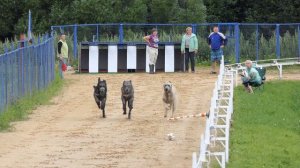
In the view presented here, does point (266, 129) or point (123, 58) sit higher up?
point (123, 58)

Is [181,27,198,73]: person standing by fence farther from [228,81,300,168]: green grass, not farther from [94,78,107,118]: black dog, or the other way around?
[94,78,107,118]: black dog

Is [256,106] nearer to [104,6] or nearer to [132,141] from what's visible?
[132,141]

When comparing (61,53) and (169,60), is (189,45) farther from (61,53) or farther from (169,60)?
(61,53)

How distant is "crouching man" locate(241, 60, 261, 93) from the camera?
28.0 metres

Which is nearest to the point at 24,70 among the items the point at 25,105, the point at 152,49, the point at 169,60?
the point at 25,105

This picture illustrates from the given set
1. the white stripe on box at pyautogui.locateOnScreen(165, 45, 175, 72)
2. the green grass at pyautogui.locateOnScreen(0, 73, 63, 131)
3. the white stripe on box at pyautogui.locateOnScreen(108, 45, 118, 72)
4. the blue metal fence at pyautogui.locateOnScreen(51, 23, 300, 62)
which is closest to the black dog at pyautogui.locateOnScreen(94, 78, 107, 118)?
the green grass at pyautogui.locateOnScreen(0, 73, 63, 131)

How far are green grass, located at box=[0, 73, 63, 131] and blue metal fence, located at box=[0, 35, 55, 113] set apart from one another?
0.15 meters

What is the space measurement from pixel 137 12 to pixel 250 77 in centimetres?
2447

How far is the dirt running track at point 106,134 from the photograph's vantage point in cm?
1639

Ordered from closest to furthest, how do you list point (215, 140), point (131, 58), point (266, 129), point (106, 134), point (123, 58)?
point (215, 140), point (106, 134), point (266, 129), point (131, 58), point (123, 58)

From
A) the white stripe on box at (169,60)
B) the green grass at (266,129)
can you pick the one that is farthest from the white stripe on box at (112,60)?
the green grass at (266,129)

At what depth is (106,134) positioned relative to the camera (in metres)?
19.8

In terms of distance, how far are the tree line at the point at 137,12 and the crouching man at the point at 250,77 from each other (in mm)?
22950

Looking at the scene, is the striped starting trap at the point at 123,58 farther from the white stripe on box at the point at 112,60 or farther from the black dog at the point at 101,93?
the black dog at the point at 101,93
